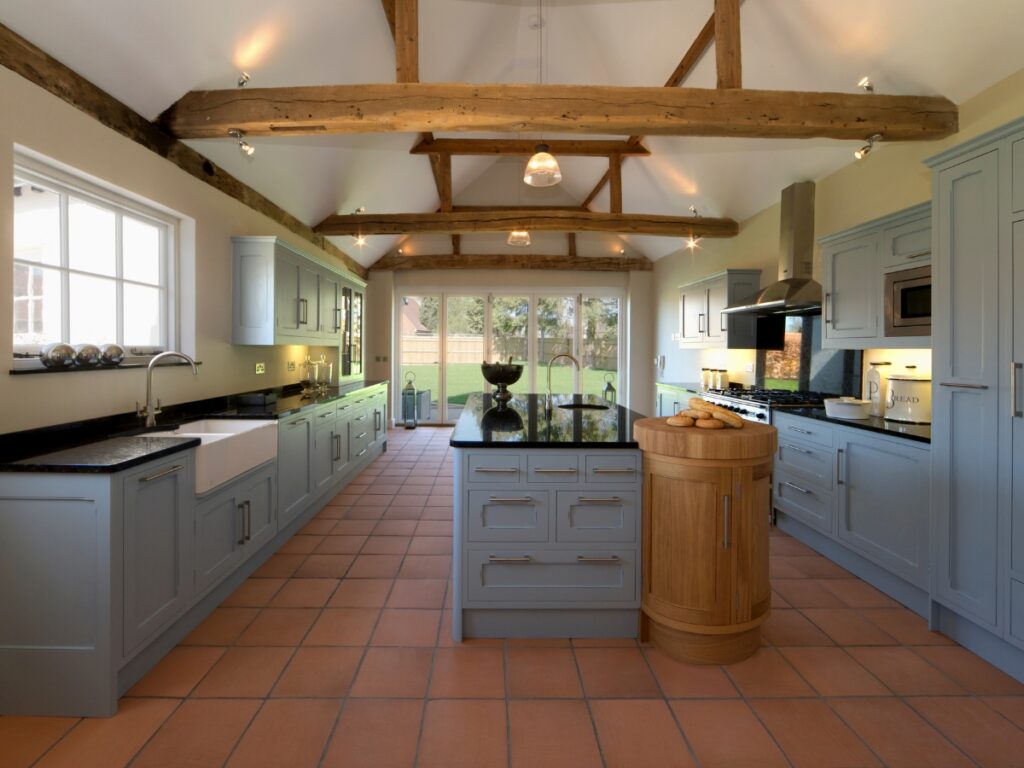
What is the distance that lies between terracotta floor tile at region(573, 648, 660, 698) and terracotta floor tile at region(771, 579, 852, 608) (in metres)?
1.07

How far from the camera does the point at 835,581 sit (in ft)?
9.86

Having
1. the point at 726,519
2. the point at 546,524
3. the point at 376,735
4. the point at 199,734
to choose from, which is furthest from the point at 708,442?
the point at 199,734

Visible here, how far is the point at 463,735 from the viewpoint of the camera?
5.70 ft

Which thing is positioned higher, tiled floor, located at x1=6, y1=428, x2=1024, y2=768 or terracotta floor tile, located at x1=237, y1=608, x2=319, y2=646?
terracotta floor tile, located at x1=237, y1=608, x2=319, y2=646

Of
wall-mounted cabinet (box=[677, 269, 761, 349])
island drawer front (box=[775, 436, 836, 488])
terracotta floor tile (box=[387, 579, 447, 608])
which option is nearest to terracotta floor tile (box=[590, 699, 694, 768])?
terracotta floor tile (box=[387, 579, 447, 608])

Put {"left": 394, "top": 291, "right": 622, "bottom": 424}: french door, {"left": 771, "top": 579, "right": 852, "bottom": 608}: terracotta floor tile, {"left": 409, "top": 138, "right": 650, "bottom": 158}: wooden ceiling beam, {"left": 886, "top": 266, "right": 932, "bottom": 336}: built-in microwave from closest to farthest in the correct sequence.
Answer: {"left": 771, "top": 579, "right": 852, "bottom": 608}: terracotta floor tile, {"left": 886, "top": 266, "right": 932, "bottom": 336}: built-in microwave, {"left": 409, "top": 138, "right": 650, "bottom": 158}: wooden ceiling beam, {"left": 394, "top": 291, "right": 622, "bottom": 424}: french door

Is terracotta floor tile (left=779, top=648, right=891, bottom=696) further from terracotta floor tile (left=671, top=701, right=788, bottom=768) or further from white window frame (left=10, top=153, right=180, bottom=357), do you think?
white window frame (left=10, top=153, right=180, bottom=357)

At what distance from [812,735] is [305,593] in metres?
2.31

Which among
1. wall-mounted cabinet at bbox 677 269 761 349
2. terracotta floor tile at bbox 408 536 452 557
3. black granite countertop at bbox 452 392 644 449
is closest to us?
black granite countertop at bbox 452 392 644 449

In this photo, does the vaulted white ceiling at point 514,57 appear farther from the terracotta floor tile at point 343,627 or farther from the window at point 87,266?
the terracotta floor tile at point 343,627

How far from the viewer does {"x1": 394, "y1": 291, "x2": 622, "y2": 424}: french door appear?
8.64 meters

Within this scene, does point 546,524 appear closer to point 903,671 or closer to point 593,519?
point 593,519

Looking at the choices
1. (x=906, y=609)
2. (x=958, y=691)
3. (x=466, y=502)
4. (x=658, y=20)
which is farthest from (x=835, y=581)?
(x=658, y=20)

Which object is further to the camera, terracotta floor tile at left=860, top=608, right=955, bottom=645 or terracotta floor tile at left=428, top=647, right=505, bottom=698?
terracotta floor tile at left=860, top=608, right=955, bottom=645
